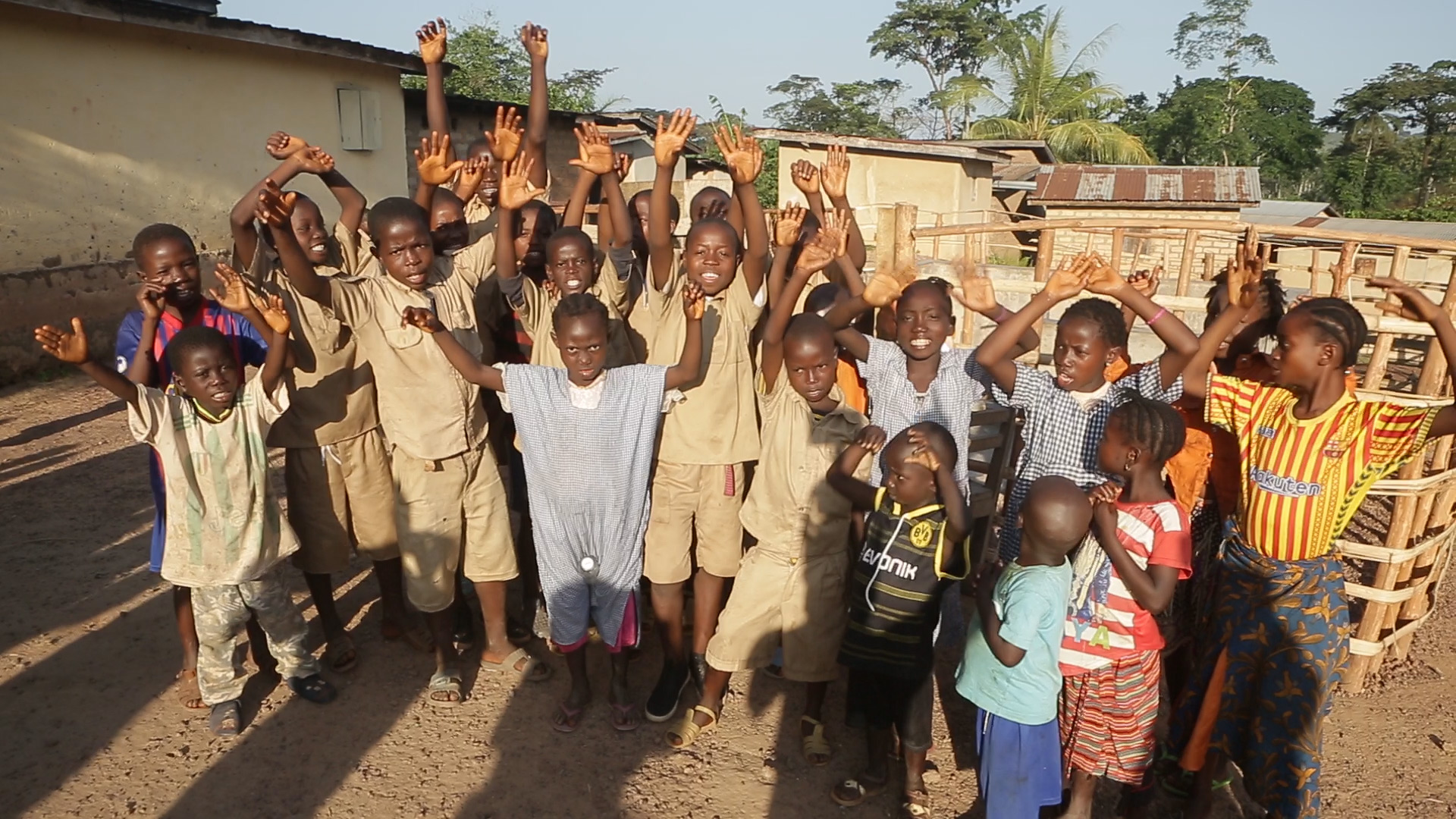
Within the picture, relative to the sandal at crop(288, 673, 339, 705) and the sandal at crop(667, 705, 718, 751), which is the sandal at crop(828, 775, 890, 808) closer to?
the sandal at crop(667, 705, 718, 751)

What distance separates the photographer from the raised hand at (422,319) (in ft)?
9.73

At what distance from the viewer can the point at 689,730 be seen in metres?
3.25

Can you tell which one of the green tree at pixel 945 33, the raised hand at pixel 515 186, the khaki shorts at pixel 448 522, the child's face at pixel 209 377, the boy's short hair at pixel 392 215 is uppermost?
the green tree at pixel 945 33

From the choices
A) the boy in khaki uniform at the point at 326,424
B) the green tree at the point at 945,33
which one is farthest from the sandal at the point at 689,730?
the green tree at the point at 945,33

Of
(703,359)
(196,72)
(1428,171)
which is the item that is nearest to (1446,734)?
(703,359)

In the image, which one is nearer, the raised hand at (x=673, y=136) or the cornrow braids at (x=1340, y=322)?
the cornrow braids at (x=1340, y=322)

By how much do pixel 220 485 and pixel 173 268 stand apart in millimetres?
775

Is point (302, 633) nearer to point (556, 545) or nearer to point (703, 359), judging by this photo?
point (556, 545)

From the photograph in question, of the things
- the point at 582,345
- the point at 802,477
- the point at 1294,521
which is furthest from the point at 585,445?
the point at 1294,521

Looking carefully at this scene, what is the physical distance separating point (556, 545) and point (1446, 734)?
3.22 meters

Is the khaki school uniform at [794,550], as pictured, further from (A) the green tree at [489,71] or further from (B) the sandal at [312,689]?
(A) the green tree at [489,71]

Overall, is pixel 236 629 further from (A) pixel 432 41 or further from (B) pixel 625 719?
(A) pixel 432 41

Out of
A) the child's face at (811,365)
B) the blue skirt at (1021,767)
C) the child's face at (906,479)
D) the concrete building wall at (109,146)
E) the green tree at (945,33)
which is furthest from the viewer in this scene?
the green tree at (945,33)

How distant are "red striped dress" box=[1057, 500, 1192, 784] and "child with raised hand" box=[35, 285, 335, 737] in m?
2.59
